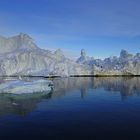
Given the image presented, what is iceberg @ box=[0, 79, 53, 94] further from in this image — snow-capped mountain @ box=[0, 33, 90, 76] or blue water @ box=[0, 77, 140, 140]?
snow-capped mountain @ box=[0, 33, 90, 76]

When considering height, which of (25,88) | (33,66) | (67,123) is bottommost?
(67,123)

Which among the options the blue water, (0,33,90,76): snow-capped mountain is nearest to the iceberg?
the blue water

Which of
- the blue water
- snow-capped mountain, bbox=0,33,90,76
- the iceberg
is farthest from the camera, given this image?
snow-capped mountain, bbox=0,33,90,76

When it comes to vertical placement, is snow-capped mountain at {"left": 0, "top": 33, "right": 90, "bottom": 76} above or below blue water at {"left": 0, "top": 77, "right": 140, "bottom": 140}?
above

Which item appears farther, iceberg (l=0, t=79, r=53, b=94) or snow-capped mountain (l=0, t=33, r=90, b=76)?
snow-capped mountain (l=0, t=33, r=90, b=76)

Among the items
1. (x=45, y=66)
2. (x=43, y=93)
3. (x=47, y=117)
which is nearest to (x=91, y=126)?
(x=47, y=117)

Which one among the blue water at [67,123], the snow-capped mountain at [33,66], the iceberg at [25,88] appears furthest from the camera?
the snow-capped mountain at [33,66]

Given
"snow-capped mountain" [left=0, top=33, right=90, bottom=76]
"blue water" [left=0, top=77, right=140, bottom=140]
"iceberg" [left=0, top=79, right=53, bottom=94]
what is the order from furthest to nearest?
"snow-capped mountain" [left=0, top=33, right=90, bottom=76] → "iceberg" [left=0, top=79, right=53, bottom=94] → "blue water" [left=0, top=77, right=140, bottom=140]

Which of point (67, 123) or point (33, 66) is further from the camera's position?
point (33, 66)

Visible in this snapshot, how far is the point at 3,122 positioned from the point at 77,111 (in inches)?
432

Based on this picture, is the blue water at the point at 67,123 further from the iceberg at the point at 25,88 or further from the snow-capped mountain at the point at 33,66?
the snow-capped mountain at the point at 33,66

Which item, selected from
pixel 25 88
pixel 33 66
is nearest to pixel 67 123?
pixel 25 88

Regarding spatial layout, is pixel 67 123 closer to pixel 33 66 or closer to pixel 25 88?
pixel 25 88

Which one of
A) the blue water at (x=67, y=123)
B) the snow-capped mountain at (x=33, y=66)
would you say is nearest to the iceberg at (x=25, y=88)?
the blue water at (x=67, y=123)
